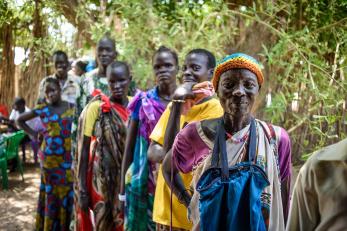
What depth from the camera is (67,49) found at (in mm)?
5520

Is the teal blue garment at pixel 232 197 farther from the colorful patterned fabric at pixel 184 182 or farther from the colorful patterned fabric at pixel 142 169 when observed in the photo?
the colorful patterned fabric at pixel 142 169

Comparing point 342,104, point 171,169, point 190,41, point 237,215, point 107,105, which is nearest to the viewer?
point 237,215

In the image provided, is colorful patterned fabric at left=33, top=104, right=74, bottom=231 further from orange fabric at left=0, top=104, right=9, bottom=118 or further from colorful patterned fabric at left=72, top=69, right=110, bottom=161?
orange fabric at left=0, top=104, right=9, bottom=118

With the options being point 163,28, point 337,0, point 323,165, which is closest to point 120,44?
point 163,28

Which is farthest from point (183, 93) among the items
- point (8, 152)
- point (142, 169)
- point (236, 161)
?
point (8, 152)

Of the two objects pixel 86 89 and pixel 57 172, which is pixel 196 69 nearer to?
pixel 86 89

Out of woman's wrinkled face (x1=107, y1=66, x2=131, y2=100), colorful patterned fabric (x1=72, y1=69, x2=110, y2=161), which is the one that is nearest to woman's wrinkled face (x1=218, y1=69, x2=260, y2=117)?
woman's wrinkled face (x1=107, y1=66, x2=131, y2=100)

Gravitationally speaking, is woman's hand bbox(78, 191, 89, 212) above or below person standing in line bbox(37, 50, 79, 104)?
below

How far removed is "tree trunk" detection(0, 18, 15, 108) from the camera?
948 centimetres

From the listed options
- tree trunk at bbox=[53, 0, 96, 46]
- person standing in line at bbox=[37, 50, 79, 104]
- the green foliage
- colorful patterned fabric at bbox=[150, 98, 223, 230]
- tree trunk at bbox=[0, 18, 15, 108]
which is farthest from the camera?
tree trunk at bbox=[0, 18, 15, 108]

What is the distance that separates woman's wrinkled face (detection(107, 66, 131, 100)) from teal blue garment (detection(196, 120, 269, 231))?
1.76 m

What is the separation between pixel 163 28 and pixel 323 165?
11.2ft

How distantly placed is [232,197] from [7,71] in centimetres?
935

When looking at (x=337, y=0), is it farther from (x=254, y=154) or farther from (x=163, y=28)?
(x=254, y=154)
